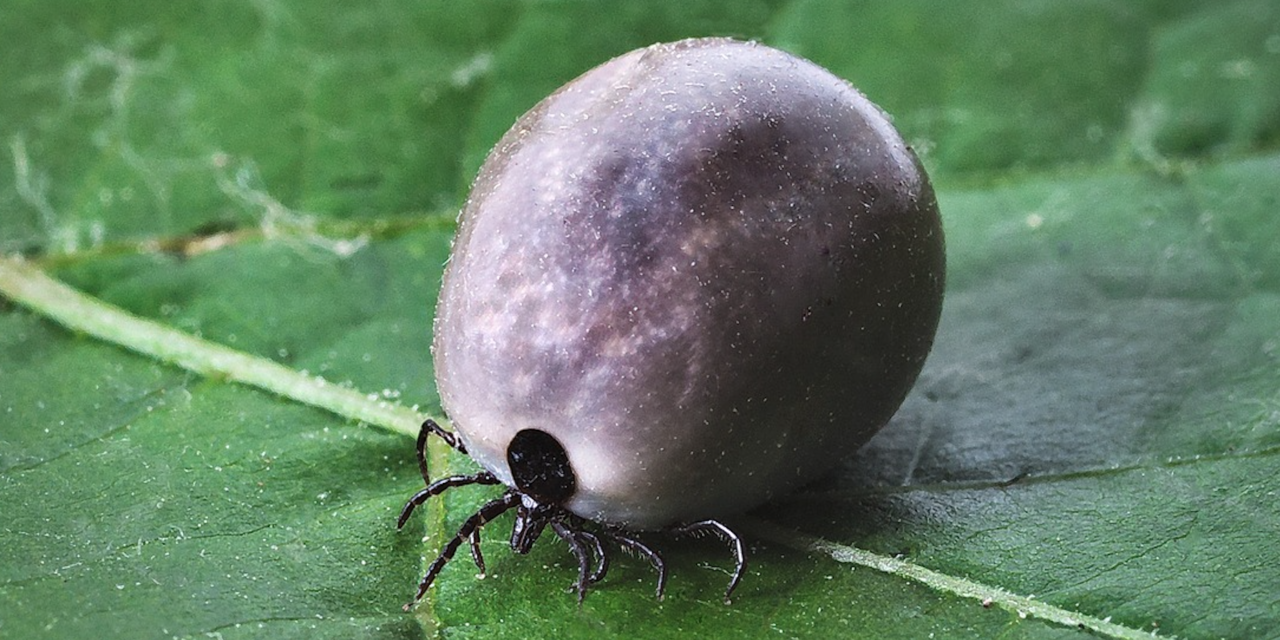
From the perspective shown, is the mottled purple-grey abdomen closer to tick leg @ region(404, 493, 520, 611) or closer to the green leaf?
tick leg @ region(404, 493, 520, 611)

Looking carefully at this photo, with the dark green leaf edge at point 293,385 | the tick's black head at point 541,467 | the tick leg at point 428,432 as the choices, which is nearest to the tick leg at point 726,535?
the dark green leaf edge at point 293,385

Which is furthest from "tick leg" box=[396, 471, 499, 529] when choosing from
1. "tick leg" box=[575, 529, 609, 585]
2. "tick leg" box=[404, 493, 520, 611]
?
"tick leg" box=[575, 529, 609, 585]

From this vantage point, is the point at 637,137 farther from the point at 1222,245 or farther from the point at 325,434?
the point at 1222,245

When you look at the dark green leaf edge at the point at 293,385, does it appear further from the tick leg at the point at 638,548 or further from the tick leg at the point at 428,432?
the tick leg at the point at 638,548

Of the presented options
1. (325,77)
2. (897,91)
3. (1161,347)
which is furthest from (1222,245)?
(325,77)

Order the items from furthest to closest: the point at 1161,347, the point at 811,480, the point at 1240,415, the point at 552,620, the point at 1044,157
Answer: the point at 1044,157, the point at 1161,347, the point at 1240,415, the point at 811,480, the point at 552,620

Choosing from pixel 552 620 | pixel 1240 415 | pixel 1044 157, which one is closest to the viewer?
pixel 552 620
